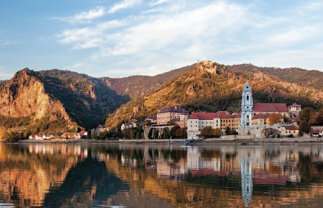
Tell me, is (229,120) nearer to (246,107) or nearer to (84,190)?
(246,107)

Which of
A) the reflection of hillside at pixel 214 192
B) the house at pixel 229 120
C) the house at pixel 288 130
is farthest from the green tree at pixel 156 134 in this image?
the reflection of hillside at pixel 214 192

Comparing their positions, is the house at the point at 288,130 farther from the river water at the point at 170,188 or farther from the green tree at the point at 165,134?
the river water at the point at 170,188

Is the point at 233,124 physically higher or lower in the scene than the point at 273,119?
lower

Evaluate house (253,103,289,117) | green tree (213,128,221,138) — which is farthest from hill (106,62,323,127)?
green tree (213,128,221,138)

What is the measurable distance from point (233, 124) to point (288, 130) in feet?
88.3

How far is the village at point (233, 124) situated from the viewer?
295 feet

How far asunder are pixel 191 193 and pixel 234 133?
260 ft

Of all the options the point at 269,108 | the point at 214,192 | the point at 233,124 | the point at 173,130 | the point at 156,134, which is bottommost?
the point at 214,192

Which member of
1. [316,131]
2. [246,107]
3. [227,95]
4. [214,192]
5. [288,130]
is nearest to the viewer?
[214,192]

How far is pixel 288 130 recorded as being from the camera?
86.8 m

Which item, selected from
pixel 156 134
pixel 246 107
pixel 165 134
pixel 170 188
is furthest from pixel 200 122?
pixel 170 188

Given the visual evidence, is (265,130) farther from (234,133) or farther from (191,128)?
(191,128)

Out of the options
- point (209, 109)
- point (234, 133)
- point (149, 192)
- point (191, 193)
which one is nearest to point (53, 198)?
point (149, 192)

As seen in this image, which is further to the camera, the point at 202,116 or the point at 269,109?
the point at 202,116
